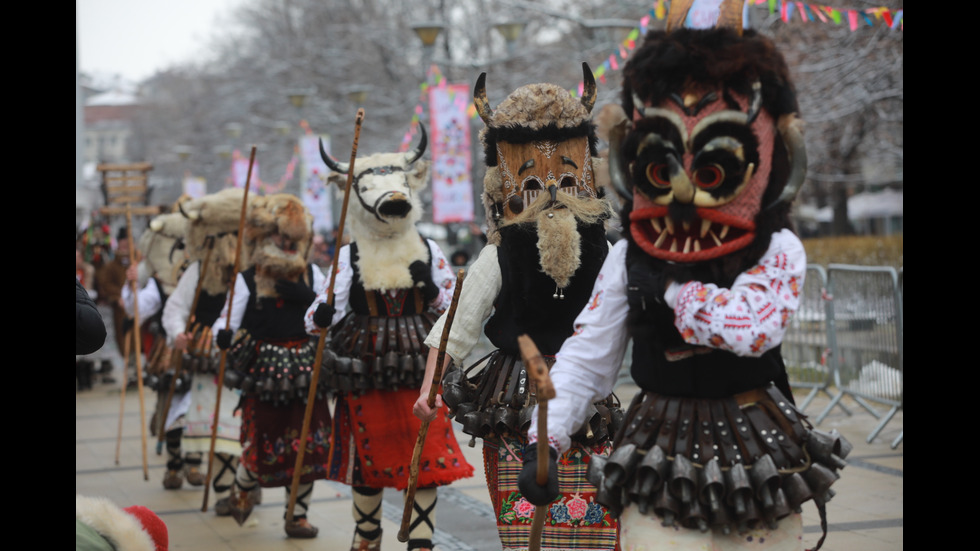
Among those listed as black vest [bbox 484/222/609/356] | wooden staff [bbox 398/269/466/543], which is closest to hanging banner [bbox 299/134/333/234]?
black vest [bbox 484/222/609/356]

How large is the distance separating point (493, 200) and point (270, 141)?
3569 centimetres

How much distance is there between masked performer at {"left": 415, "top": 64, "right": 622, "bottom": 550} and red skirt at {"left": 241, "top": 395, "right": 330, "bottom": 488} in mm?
2534

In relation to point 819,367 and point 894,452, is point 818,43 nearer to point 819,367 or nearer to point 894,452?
point 819,367

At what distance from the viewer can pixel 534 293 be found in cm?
434

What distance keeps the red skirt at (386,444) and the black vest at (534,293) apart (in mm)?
1624

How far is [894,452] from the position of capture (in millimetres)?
8375

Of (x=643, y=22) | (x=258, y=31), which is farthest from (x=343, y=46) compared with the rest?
(x=643, y=22)

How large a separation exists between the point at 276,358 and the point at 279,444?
0.53 meters

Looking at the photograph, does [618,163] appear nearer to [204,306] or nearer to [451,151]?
[204,306]

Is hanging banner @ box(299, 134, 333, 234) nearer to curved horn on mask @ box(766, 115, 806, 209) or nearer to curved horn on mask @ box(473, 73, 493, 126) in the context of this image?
curved horn on mask @ box(473, 73, 493, 126)

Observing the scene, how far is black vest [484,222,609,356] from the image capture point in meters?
4.35

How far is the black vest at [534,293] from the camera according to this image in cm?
435

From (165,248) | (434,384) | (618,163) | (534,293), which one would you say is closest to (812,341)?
(165,248)

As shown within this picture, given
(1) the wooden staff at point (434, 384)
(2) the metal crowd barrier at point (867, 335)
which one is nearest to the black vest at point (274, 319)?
(1) the wooden staff at point (434, 384)
